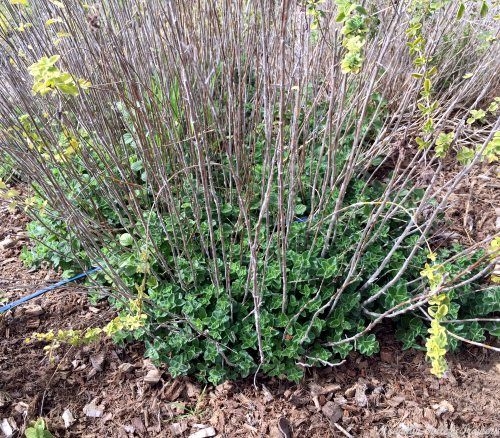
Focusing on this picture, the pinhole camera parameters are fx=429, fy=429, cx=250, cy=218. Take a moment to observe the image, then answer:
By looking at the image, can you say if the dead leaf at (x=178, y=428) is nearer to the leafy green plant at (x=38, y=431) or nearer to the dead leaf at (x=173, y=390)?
the dead leaf at (x=173, y=390)

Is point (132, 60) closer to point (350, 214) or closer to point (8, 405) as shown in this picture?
point (350, 214)

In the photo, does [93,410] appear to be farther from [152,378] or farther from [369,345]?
[369,345]

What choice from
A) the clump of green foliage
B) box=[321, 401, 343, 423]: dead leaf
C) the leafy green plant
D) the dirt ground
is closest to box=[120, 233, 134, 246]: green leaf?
the clump of green foliage

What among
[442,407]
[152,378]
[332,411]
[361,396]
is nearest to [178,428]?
[152,378]

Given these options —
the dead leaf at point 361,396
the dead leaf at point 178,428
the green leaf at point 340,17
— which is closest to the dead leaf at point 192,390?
the dead leaf at point 178,428

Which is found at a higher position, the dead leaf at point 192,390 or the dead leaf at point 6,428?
the dead leaf at point 6,428

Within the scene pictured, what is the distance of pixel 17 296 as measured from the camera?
2238mm

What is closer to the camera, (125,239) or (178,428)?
(178,428)

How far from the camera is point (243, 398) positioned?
1.82m

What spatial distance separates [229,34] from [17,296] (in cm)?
173

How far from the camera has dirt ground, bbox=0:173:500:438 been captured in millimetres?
1733

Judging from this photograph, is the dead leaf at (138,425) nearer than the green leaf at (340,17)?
No

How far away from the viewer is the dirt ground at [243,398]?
1733 mm

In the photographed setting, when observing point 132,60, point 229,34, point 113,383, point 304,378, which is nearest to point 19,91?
point 132,60
